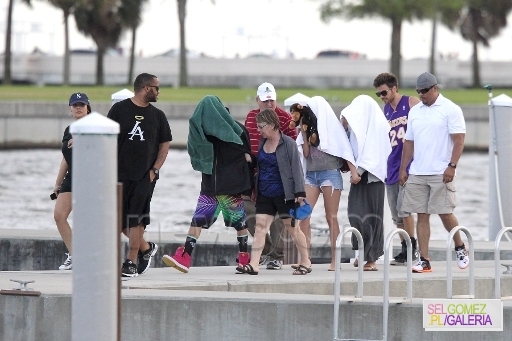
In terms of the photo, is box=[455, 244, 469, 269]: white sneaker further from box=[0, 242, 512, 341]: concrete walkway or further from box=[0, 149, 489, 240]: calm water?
box=[0, 149, 489, 240]: calm water

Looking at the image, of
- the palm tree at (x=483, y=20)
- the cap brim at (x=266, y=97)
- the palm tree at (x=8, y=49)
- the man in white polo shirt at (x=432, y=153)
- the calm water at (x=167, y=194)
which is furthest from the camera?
the palm tree at (x=483, y=20)

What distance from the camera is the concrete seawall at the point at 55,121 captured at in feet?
113

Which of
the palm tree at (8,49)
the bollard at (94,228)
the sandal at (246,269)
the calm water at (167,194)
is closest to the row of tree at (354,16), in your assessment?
the palm tree at (8,49)

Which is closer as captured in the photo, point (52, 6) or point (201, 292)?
point (201, 292)

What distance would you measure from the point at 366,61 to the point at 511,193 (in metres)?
48.7

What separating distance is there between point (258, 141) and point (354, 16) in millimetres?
49084

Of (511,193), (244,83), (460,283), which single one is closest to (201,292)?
(460,283)

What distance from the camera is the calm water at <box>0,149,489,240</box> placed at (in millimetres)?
21016

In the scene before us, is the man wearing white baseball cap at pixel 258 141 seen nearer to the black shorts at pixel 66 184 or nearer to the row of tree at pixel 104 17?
the black shorts at pixel 66 184

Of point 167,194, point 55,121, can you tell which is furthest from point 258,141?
point 55,121

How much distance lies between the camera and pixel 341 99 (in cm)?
4081

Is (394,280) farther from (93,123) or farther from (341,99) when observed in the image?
(341,99)

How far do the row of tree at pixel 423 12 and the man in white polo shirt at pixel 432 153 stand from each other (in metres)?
42.5

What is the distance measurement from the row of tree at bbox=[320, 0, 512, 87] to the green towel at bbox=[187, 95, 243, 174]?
4300cm
